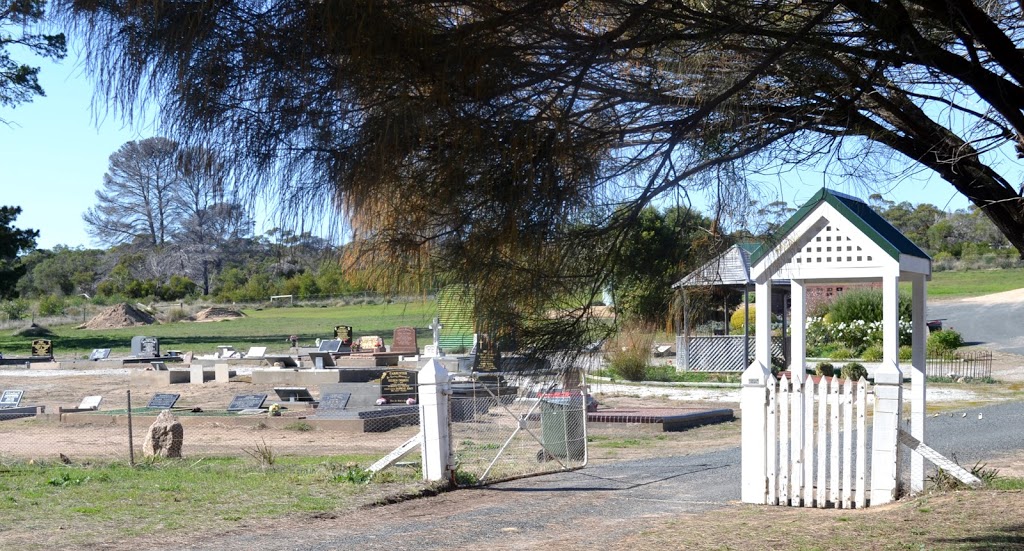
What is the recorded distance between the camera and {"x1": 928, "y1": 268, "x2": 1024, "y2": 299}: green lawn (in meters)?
57.4

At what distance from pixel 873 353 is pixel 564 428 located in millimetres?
20317

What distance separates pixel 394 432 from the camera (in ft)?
60.7

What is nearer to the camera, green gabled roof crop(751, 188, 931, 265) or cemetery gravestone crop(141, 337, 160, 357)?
green gabled roof crop(751, 188, 931, 265)

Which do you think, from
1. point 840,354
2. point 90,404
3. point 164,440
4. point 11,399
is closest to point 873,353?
point 840,354

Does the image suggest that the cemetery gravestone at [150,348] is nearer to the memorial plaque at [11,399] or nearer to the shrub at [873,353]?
the memorial plaque at [11,399]

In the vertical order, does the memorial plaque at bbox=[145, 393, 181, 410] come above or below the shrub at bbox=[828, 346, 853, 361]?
above

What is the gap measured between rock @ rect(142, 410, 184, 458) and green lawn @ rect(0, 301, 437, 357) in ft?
76.4

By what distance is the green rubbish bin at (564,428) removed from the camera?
13.6 m

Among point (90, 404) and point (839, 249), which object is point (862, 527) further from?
point (90, 404)

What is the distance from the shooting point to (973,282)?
2470 inches

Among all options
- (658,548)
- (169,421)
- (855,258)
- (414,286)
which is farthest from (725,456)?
(414,286)

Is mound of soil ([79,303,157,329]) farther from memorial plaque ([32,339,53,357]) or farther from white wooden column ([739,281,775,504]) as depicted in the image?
white wooden column ([739,281,775,504])

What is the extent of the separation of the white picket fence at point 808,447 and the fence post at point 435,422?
11.6 ft

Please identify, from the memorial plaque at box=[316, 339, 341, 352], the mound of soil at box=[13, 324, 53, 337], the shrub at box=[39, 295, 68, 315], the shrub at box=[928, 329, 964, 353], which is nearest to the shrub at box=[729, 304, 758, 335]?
the shrub at box=[928, 329, 964, 353]
